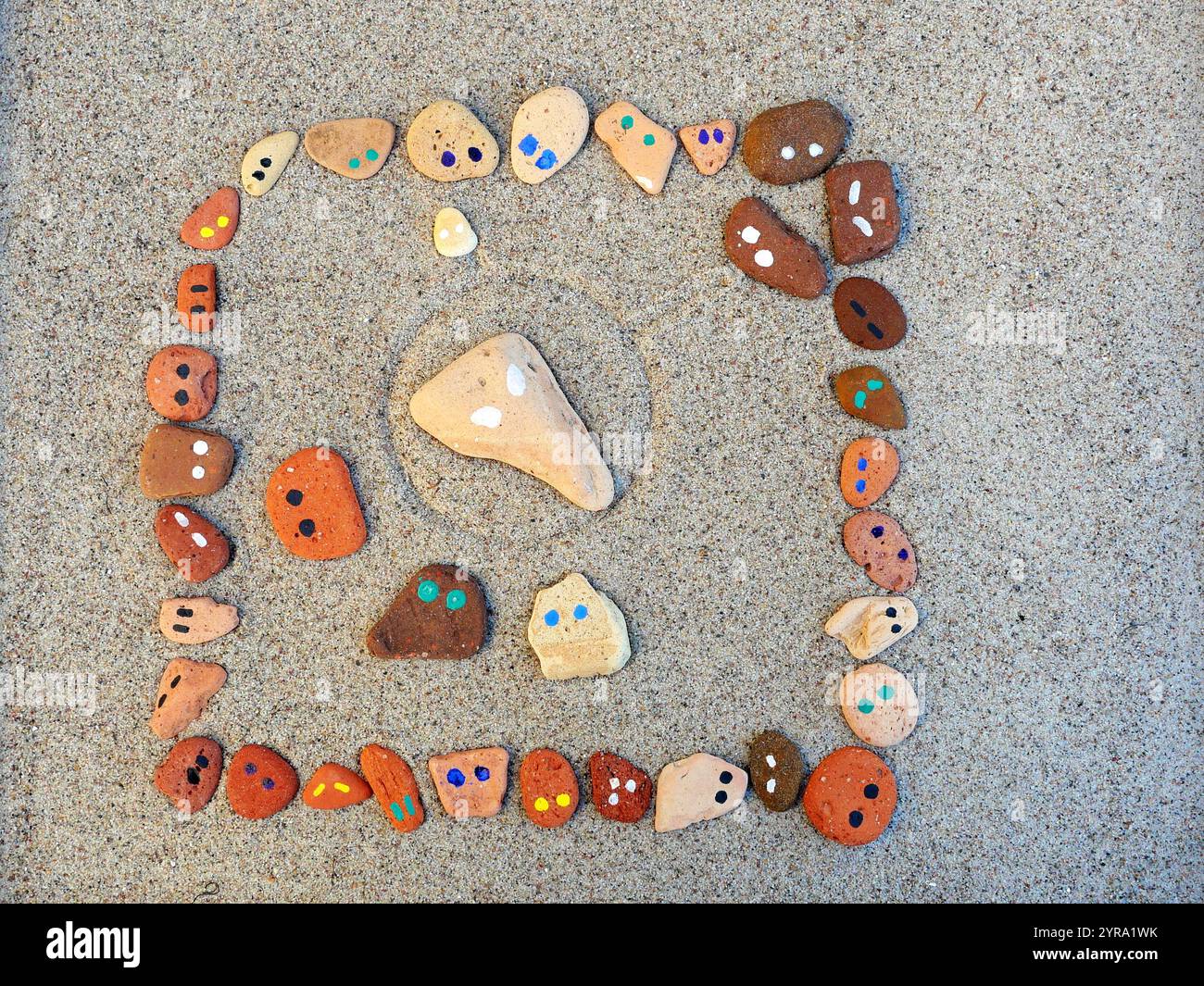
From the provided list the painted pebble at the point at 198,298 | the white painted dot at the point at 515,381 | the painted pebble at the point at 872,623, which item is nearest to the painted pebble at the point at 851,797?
the painted pebble at the point at 872,623

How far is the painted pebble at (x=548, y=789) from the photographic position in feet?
4.26

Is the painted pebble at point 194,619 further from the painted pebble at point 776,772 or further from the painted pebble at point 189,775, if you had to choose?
the painted pebble at point 776,772

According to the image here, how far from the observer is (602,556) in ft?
4.35

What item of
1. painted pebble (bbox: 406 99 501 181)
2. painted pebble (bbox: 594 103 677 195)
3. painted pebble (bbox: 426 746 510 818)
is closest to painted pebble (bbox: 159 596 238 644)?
painted pebble (bbox: 426 746 510 818)

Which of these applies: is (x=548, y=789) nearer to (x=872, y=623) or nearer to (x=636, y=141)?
(x=872, y=623)

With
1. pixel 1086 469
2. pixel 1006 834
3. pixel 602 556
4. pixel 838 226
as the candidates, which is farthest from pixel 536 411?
pixel 1006 834

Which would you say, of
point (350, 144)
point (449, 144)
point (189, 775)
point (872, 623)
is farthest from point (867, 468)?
point (189, 775)

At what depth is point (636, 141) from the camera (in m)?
1.31

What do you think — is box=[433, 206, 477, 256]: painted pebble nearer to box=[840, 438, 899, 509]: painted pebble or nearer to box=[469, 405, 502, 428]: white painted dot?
box=[469, 405, 502, 428]: white painted dot

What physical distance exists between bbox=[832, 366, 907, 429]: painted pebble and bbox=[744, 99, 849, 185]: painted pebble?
33 cm

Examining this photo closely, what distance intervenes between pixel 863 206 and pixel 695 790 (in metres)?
0.95

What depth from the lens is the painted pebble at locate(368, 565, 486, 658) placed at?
129cm

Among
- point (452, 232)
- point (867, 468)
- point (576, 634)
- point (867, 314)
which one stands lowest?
point (576, 634)
